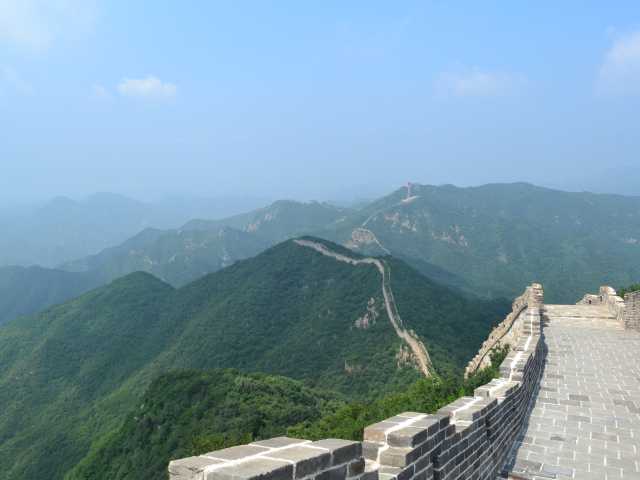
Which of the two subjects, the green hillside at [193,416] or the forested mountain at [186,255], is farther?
the forested mountain at [186,255]

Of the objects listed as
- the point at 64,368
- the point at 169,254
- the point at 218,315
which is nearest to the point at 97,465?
the point at 218,315

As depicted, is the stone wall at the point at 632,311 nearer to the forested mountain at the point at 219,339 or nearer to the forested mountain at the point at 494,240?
the forested mountain at the point at 219,339

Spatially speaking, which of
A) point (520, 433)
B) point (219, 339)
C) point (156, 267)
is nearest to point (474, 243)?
point (219, 339)

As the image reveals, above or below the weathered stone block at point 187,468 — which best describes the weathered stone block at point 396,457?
below

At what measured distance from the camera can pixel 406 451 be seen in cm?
418

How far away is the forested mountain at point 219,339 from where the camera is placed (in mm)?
37969

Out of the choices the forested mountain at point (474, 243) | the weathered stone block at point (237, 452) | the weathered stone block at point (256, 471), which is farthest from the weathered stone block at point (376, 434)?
the forested mountain at point (474, 243)

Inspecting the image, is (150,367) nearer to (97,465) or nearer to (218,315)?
(218,315)

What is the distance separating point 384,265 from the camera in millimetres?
52750

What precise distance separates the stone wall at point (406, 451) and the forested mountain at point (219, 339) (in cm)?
2258

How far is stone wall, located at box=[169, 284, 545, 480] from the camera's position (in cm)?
280

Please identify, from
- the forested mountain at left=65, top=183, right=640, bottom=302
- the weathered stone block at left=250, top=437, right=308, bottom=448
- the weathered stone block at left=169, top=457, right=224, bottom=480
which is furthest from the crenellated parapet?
the forested mountain at left=65, top=183, right=640, bottom=302

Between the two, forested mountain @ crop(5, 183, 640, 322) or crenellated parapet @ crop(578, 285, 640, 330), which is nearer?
crenellated parapet @ crop(578, 285, 640, 330)

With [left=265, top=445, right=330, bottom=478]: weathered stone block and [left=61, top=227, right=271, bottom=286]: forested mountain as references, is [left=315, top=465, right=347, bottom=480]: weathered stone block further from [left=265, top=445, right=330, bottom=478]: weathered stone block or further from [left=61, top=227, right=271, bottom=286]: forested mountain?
[left=61, top=227, right=271, bottom=286]: forested mountain
